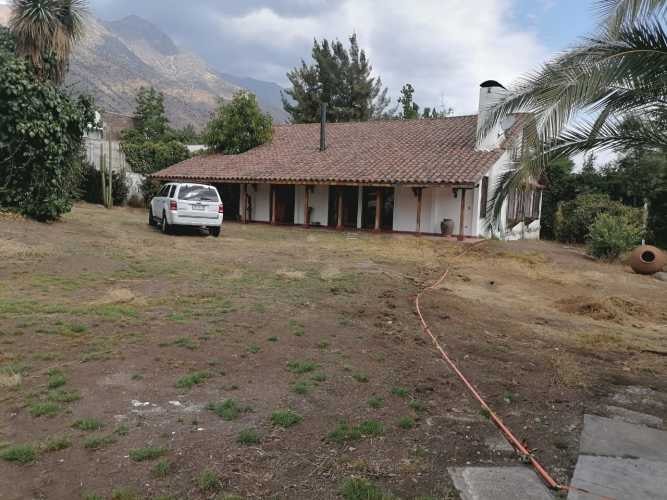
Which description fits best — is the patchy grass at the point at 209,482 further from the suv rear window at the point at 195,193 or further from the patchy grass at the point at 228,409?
the suv rear window at the point at 195,193

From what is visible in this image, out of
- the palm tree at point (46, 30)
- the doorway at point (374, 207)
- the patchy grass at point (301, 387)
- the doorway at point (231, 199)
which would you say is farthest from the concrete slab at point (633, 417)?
the doorway at point (231, 199)

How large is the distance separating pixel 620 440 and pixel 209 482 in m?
3.00

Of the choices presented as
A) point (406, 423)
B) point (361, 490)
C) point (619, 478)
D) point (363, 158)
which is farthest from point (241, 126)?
point (619, 478)

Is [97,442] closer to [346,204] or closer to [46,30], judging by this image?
[46,30]

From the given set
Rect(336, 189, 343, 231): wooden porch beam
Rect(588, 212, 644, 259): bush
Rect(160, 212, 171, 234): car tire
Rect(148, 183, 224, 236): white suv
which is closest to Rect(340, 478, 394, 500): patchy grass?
Rect(148, 183, 224, 236): white suv

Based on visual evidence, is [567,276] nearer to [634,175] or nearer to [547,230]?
[634,175]

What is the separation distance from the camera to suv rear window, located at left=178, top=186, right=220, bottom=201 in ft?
54.9

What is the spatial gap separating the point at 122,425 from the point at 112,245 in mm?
10531

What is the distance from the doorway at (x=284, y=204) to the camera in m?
25.3

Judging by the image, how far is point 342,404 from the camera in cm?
448

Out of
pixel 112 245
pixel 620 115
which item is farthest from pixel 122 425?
pixel 112 245

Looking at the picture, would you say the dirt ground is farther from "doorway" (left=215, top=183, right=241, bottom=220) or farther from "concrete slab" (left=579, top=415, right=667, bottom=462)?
"doorway" (left=215, top=183, right=241, bottom=220)

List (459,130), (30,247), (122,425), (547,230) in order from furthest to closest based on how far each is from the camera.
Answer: (547,230)
(459,130)
(30,247)
(122,425)

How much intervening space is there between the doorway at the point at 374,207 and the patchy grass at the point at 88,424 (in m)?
19.5
